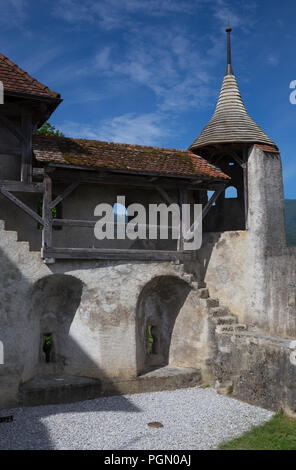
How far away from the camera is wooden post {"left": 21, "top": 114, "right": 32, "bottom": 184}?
1135 cm

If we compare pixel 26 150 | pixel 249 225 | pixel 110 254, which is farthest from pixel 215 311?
pixel 26 150

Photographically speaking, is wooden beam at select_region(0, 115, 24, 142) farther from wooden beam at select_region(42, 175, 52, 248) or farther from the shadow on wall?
the shadow on wall

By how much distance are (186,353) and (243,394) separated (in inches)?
A: 95.9

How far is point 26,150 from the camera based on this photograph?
37.5 ft

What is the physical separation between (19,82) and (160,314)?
303 inches

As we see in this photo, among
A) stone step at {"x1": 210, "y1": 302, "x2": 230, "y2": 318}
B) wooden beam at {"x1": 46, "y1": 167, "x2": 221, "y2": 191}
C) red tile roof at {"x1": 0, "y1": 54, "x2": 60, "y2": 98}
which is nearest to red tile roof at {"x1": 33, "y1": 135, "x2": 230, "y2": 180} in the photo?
wooden beam at {"x1": 46, "y1": 167, "x2": 221, "y2": 191}

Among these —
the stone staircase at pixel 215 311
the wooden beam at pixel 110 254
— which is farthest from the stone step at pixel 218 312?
the wooden beam at pixel 110 254

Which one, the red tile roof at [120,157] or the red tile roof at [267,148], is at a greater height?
the red tile roof at [267,148]

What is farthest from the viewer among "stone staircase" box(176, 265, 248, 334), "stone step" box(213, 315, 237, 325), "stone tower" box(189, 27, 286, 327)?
"stone tower" box(189, 27, 286, 327)

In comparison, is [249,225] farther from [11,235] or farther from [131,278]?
[11,235]

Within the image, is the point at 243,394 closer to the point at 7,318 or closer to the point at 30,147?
the point at 7,318

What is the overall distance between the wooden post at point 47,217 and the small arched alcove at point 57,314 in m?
1.29

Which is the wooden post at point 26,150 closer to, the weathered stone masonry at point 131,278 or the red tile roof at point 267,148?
the weathered stone masonry at point 131,278

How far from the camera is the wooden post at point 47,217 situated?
11.2m
